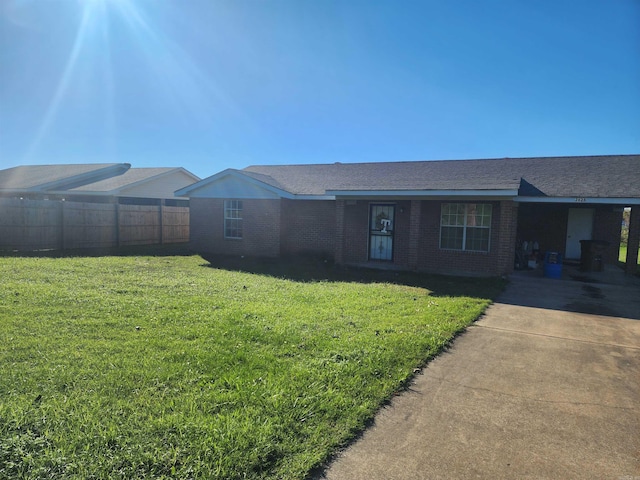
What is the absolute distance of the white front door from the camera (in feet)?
51.6

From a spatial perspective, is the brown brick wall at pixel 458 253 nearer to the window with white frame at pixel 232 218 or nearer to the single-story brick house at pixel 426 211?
the single-story brick house at pixel 426 211

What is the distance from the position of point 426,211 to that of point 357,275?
3.37m

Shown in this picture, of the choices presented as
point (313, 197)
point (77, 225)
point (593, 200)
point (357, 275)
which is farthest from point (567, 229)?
point (77, 225)

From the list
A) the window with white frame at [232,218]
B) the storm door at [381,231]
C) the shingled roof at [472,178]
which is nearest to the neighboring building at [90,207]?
the shingled roof at [472,178]

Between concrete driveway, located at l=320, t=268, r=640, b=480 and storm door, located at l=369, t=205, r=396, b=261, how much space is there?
780 cm

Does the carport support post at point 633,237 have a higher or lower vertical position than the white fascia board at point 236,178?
lower

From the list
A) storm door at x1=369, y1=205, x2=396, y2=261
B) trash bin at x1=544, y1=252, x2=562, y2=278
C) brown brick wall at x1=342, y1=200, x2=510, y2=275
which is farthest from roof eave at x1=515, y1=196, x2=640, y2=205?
storm door at x1=369, y1=205, x2=396, y2=261

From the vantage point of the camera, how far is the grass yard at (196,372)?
2.92 meters

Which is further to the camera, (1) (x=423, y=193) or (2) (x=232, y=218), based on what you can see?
(2) (x=232, y=218)

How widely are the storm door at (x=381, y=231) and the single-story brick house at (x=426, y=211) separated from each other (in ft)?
0.12

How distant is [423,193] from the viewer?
12.2 metres

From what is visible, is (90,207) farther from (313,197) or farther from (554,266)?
(554,266)

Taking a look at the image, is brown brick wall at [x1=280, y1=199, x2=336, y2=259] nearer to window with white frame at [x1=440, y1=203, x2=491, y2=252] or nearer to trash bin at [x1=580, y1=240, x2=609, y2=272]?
window with white frame at [x1=440, y1=203, x2=491, y2=252]

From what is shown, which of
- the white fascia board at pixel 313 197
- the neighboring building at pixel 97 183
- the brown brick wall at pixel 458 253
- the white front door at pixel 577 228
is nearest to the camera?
the brown brick wall at pixel 458 253
